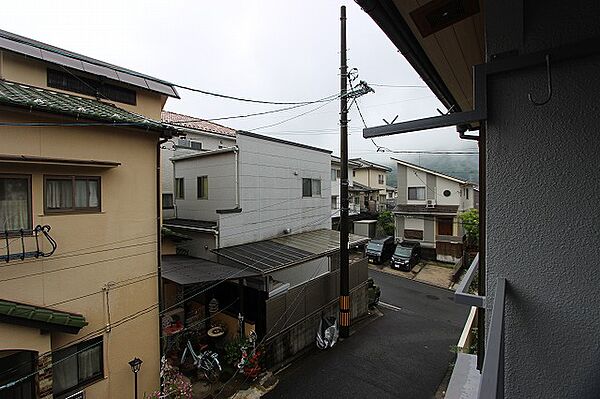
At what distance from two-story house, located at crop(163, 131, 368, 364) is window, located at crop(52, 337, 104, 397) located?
7.40ft

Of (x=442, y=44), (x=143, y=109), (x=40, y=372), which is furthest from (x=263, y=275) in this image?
(x=442, y=44)

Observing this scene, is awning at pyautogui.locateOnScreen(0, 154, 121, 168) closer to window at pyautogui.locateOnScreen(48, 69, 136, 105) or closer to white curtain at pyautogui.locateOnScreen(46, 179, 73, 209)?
white curtain at pyautogui.locateOnScreen(46, 179, 73, 209)

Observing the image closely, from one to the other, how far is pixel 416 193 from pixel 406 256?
5.49 m

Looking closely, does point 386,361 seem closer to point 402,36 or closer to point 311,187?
point 311,187

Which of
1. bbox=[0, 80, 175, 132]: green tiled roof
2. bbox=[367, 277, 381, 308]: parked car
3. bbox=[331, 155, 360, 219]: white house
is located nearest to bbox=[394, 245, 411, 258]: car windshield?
bbox=[331, 155, 360, 219]: white house

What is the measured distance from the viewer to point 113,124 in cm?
595

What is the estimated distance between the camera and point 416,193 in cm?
2242

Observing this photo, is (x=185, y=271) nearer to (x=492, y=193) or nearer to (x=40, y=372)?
(x=40, y=372)

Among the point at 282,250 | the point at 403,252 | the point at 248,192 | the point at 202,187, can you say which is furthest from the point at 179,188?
the point at 403,252

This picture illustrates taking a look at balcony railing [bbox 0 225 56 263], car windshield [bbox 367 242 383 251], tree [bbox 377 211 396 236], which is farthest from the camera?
tree [bbox 377 211 396 236]

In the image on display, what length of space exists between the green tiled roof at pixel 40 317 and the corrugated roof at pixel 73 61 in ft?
13.6

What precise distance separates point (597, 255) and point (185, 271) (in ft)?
29.5

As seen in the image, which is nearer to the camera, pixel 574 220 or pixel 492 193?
pixel 574 220

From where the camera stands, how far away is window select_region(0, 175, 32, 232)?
199 inches
